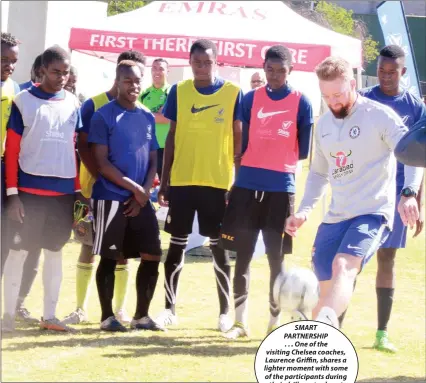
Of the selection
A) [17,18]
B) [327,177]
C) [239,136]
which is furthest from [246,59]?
[17,18]

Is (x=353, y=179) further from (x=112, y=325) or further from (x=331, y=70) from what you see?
(x=112, y=325)

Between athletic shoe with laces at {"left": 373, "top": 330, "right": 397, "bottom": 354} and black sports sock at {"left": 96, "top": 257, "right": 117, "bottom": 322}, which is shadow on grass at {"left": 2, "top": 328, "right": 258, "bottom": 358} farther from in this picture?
athletic shoe with laces at {"left": 373, "top": 330, "right": 397, "bottom": 354}

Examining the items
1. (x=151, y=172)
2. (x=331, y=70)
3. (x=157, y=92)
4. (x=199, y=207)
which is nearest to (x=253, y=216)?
(x=199, y=207)

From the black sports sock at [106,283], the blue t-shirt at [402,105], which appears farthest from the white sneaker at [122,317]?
the blue t-shirt at [402,105]

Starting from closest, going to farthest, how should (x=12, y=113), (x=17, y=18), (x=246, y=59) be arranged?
(x=17, y=18)
(x=12, y=113)
(x=246, y=59)

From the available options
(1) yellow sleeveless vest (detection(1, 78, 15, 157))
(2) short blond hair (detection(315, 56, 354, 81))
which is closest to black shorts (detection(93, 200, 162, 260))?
(1) yellow sleeveless vest (detection(1, 78, 15, 157))

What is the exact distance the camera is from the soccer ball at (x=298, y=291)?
328 cm

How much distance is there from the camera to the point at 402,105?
5086mm

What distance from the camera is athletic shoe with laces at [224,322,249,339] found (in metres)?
5.23

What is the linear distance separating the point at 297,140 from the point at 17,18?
2030 millimetres

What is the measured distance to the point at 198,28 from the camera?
8.94m

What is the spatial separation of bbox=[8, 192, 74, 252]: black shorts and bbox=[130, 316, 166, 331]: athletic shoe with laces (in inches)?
27.6

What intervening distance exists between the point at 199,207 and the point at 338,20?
2.72 metres

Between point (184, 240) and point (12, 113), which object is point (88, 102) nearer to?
point (12, 113)
